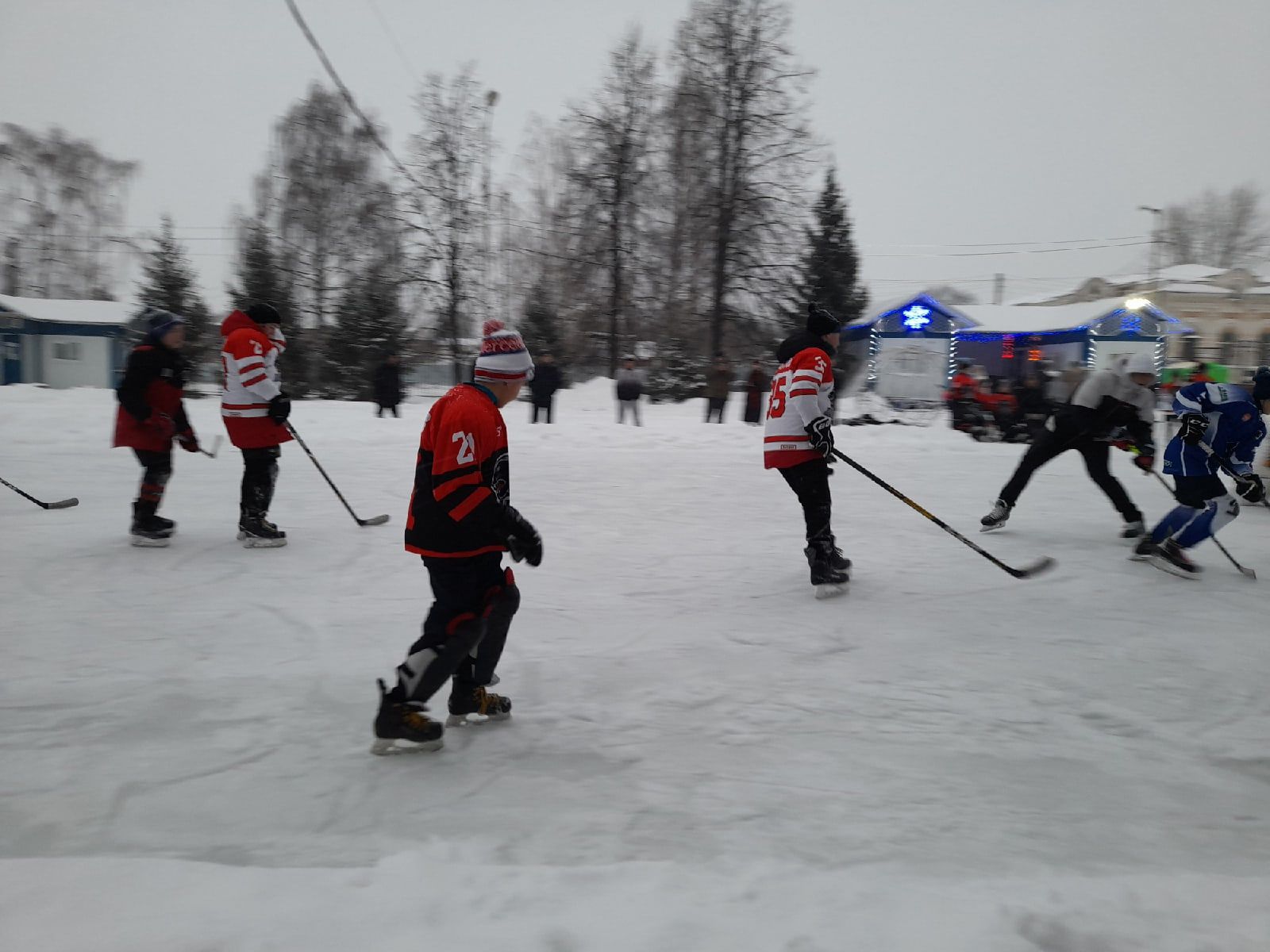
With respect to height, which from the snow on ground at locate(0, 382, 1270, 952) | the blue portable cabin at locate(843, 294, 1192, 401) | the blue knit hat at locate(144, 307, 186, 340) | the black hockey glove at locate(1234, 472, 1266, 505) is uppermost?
the blue portable cabin at locate(843, 294, 1192, 401)

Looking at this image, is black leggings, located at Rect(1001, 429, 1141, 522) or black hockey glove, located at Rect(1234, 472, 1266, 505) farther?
black leggings, located at Rect(1001, 429, 1141, 522)

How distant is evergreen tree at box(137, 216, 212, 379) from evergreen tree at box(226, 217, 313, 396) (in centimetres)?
143

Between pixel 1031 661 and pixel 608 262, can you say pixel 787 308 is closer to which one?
pixel 608 262

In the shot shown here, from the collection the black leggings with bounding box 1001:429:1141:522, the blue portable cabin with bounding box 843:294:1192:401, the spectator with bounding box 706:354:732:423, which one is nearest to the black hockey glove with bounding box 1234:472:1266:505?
the black leggings with bounding box 1001:429:1141:522

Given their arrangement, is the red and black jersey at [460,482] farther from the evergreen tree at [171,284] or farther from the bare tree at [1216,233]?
the bare tree at [1216,233]

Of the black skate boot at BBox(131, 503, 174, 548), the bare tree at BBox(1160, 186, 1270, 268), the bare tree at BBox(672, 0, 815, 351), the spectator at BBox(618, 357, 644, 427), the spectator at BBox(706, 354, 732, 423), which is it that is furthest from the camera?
the bare tree at BBox(1160, 186, 1270, 268)

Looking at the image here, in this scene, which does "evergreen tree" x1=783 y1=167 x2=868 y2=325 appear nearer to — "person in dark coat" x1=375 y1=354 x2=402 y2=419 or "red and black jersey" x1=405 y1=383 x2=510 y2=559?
"person in dark coat" x1=375 y1=354 x2=402 y2=419

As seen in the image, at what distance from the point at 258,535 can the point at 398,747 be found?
3.59 meters

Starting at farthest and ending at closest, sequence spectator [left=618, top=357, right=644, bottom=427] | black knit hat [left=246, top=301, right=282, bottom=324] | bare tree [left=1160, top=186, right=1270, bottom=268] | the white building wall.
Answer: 1. bare tree [left=1160, top=186, right=1270, bottom=268]
2. the white building wall
3. spectator [left=618, top=357, right=644, bottom=427]
4. black knit hat [left=246, top=301, right=282, bottom=324]

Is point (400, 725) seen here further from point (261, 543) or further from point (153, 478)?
point (153, 478)

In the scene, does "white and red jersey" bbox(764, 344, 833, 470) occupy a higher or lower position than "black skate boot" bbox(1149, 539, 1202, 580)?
higher

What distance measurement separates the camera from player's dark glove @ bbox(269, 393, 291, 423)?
232 inches

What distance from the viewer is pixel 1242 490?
19.2ft

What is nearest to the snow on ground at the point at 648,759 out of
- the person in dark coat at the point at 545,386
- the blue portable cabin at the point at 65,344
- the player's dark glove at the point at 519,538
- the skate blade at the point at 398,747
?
the skate blade at the point at 398,747
